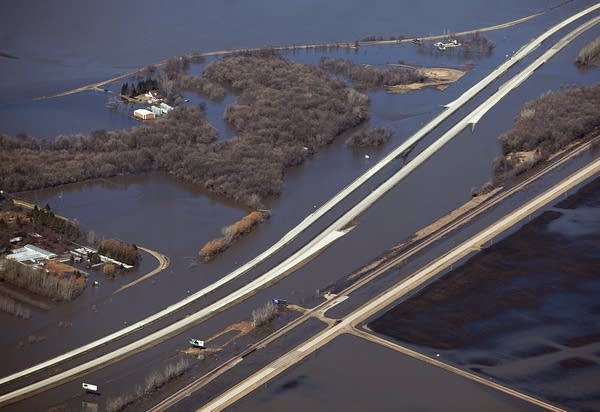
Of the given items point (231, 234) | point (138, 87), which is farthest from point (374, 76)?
point (231, 234)

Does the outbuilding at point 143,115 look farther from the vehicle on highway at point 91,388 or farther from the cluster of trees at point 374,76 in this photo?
the vehicle on highway at point 91,388

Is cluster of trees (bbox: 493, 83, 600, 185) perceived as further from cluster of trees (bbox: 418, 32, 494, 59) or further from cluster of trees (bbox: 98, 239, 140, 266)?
cluster of trees (bbox: 98, 239, 140, 266)

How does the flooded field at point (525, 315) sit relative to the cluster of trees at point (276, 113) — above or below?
below

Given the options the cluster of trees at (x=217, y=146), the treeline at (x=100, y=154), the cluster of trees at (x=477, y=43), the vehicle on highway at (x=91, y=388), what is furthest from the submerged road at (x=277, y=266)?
the cluster of trees at (x=477, y=43)

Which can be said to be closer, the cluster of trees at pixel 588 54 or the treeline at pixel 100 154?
the treeline at pixel 100 154

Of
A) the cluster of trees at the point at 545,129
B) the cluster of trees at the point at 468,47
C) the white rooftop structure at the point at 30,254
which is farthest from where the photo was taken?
the cluster of trees at the point at 468,47

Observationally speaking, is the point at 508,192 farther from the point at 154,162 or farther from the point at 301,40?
the point at 301,40
